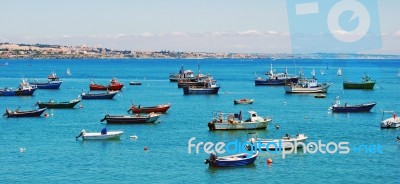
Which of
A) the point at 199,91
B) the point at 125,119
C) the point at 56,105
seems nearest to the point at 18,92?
the point at 56,105

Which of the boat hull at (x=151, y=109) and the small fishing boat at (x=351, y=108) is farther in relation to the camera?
the boat hull at (x=151, y=109)

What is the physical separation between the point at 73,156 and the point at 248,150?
45.4 feet

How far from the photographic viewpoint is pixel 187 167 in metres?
52.9

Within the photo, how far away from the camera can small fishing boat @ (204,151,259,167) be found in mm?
52125

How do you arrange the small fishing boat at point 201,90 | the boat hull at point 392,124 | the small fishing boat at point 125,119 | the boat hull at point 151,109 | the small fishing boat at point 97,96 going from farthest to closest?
the small fishing boat at point 201,90
the small fishing boat at point 97,96
the boat hull at point 151,109
the small fishing boat at point 125,119
the boat hull at point 392,124

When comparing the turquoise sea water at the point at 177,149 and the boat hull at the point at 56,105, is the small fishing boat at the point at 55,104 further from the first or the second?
the turquoise sea water at the point at 177,149

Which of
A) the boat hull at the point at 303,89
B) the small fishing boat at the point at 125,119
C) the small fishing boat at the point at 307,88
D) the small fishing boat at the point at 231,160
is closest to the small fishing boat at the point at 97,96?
the boat hull at the point at 303,89

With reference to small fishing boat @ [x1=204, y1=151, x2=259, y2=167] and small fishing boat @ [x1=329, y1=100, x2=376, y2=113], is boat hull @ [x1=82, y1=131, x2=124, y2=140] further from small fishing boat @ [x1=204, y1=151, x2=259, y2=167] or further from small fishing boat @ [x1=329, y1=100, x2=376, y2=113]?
small fishing boat @ [x1=329, y1=100, x2=376, y2=113]

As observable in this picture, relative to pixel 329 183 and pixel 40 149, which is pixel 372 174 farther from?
pixel 40 149

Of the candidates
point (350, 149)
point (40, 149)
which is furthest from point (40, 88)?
point (350, 149)

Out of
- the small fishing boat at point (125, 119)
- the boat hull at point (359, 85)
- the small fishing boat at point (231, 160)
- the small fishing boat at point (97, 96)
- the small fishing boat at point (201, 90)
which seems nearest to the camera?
the small fishing boat at point (231, 160)

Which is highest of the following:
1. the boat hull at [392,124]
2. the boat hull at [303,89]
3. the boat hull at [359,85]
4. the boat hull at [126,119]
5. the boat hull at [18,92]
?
the boat hull at [18,92]

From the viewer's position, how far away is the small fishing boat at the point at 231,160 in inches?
2052

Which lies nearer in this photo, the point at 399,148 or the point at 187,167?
the point at 187,167
